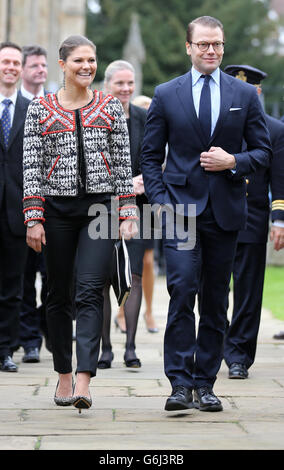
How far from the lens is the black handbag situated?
580 cm

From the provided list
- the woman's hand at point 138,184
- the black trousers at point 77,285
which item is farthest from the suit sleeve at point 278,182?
the black trousers at point 77,285

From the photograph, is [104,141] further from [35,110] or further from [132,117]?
[132,117]

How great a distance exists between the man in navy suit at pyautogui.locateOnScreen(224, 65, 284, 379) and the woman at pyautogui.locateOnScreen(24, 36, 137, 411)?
176 centimetres

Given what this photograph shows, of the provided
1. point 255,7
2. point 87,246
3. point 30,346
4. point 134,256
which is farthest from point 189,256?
point 255,7

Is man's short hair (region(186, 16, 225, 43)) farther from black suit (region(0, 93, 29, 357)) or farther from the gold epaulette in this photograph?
black suit (region(0, 93, 29, 357))

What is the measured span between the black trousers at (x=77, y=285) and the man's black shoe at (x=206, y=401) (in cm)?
67

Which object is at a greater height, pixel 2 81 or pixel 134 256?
pixel 2 81

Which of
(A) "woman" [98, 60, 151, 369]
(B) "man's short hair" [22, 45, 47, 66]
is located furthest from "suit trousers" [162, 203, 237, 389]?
(B) "man's short hair" [22, 45, 47, 66]

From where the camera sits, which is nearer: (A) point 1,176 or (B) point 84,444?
(B) point 84,444

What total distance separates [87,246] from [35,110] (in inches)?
31.6

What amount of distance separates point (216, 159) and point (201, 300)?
0.85m

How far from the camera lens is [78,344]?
566 cm

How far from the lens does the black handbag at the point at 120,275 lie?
5.80 m

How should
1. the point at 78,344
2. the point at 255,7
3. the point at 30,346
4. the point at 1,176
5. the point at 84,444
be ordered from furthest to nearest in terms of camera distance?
1. the point at 255,7
2. the point at 30,346
3. the point at 1,176
4. the point at 78,344
5. the point at 84,444
